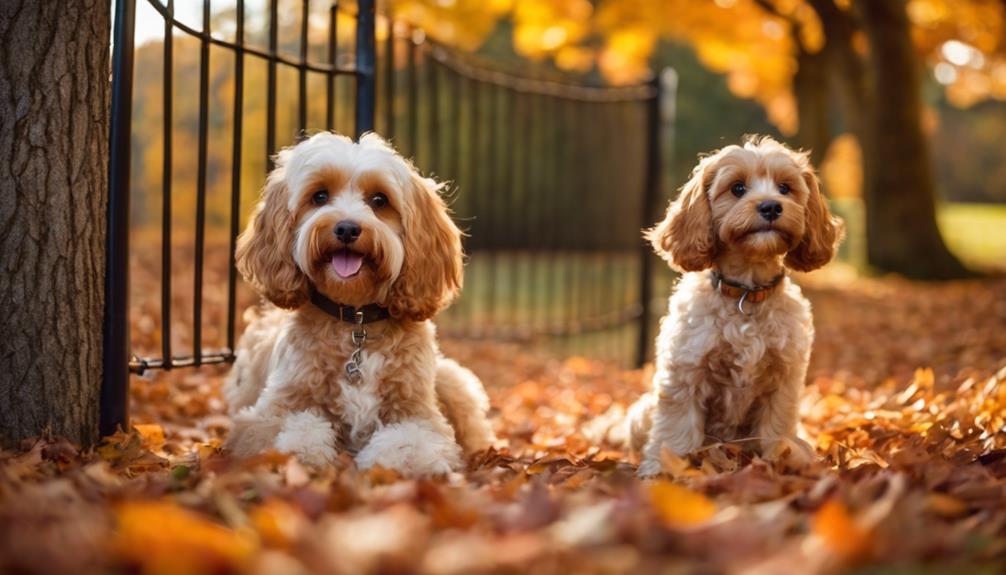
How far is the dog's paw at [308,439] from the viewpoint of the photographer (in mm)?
3422

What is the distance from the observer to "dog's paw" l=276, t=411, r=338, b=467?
342 centimetres

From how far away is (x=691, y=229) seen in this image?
4070 mm

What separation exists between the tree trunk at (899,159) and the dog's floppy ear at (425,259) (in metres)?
11.3

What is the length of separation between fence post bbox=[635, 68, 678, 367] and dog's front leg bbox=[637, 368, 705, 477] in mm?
4922

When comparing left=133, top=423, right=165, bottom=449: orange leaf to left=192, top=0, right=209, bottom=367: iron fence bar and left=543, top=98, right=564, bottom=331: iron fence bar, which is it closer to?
left=192, top=0, right=209, bottom=367: iron fence bar

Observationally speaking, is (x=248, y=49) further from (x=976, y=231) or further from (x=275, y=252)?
(x=976, y=231)

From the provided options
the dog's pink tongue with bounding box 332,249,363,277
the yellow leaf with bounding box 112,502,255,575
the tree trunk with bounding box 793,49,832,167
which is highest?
the tree trunk with bounding box 793,49,832,167

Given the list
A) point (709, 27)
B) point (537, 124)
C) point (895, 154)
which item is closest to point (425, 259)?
point (537, 124)

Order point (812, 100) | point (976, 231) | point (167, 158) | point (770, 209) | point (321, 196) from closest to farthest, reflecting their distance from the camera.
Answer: point (321, 196) → point (770, 209) → point (167, 158) → point (812, 100) → point (976, 231)

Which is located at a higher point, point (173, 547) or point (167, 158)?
point (167, 158)

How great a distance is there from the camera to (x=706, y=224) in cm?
403

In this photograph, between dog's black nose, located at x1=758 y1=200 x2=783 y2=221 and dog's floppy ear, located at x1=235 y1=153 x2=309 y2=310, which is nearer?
dog's floppy ear, located at x1=235 y1=153 x2=309 y2=310

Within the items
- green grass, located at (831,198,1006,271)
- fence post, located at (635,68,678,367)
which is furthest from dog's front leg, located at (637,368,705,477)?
green grass, located at (831,198,1006,271)

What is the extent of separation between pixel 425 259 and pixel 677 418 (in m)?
1.21
